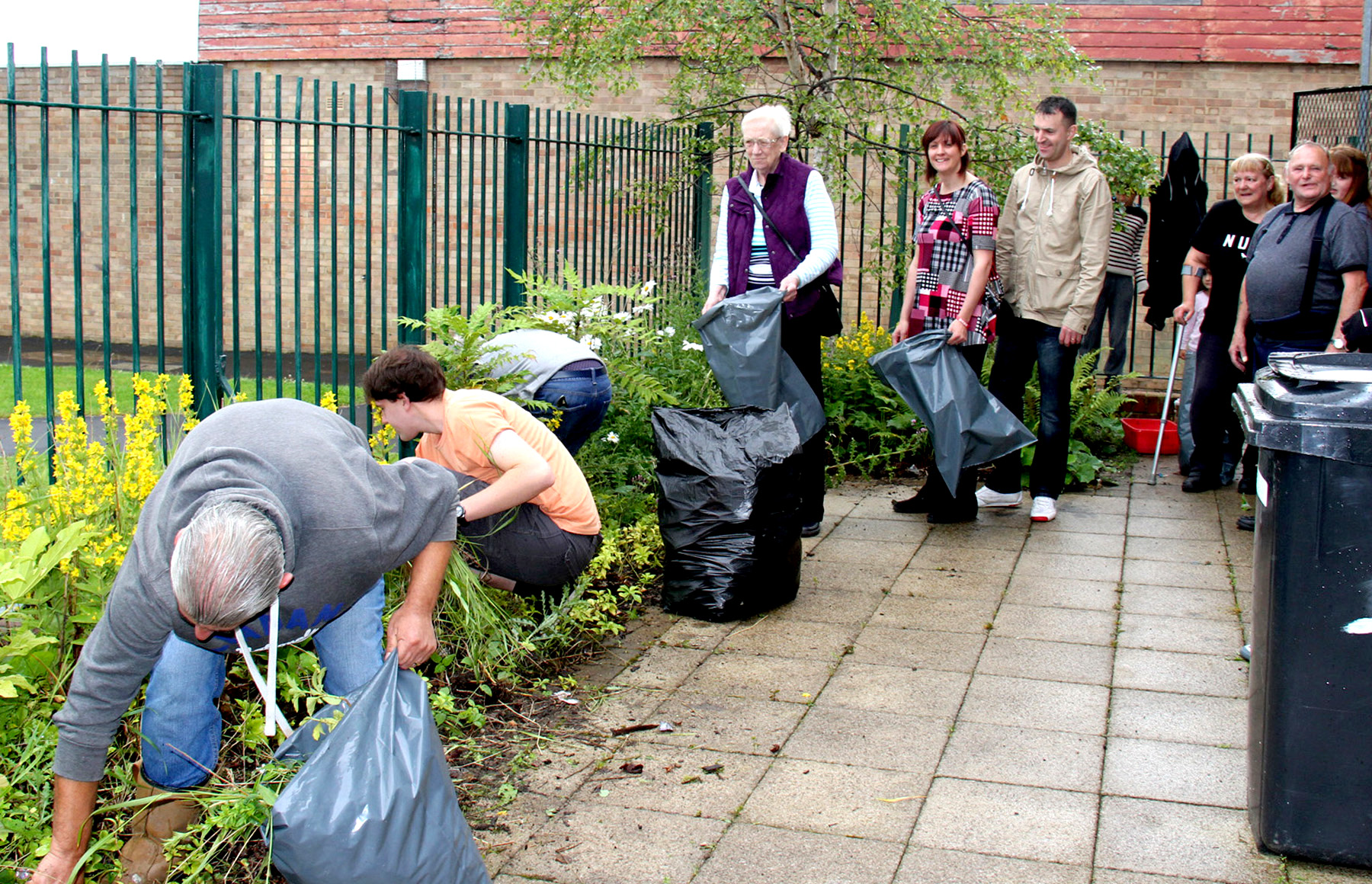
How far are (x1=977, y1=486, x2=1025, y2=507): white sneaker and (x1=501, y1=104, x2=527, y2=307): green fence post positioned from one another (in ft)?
8.62

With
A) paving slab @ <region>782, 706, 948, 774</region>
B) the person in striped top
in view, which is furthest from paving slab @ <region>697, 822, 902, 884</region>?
the person in striped top

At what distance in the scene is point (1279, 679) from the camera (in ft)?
9.30

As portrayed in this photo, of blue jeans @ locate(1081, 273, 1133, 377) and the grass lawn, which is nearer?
blue jeans @ locate(1081, 273, 1133, 377)

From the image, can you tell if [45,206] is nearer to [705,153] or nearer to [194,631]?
[194,631]

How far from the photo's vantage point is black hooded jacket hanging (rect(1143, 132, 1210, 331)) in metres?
8.06

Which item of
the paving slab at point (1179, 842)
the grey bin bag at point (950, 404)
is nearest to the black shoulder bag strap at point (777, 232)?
the grey bin bag at point (950, 404)

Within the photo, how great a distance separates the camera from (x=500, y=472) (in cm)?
405

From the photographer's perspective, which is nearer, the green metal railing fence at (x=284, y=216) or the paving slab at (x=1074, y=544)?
the green metal railing fence at (x=284, y=216)

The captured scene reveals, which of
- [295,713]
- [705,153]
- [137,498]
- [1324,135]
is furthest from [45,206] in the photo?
[1324,135]

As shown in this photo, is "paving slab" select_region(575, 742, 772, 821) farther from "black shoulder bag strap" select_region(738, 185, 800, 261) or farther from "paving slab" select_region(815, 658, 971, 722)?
"black shoulder bag strap" select_region(738, 185, 800, 261)

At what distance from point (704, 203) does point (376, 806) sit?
275 inches

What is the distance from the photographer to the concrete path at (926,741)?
292 centimetres

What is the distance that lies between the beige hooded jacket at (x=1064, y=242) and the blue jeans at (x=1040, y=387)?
0.13 meters

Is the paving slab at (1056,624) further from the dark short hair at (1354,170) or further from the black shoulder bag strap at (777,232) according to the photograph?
the dark short hair at (1354,170)
